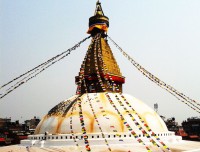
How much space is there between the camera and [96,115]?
1791 cm

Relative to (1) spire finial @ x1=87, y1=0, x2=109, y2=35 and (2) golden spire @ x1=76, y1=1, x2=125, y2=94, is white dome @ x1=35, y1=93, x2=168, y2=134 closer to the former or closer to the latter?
(2) golden spire @ x1=76, y1=1, x2=125, y2=94

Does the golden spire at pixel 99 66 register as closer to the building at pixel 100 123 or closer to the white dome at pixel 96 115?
the building at pixel 100 123

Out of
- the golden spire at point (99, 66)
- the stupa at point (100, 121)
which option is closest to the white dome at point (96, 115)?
the stupa at point (100, 121)

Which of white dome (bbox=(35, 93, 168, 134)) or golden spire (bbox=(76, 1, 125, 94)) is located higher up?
golden spire (bbox=(76, 1, 125, 94))

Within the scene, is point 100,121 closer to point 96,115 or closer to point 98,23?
point 96,115

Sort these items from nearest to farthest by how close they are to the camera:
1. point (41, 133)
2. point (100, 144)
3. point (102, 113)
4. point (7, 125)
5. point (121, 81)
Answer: point (100, 144)
point (102, 113)
point (41, 133)
point (121, 81)
point (7, 125)

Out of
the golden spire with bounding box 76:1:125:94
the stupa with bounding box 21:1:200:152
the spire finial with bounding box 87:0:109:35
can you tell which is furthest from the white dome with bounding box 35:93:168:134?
the spire finial with bounding box 87:0:109:35

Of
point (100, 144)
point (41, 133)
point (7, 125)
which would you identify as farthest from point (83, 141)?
point (7, 125)

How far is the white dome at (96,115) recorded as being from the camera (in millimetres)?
17562

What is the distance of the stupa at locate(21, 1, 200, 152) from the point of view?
17.0 meters

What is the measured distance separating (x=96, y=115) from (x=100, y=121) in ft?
1.79

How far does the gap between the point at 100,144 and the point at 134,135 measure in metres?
2.26

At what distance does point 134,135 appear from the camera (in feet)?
55.5

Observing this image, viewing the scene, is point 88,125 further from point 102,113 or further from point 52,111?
point 52,111
